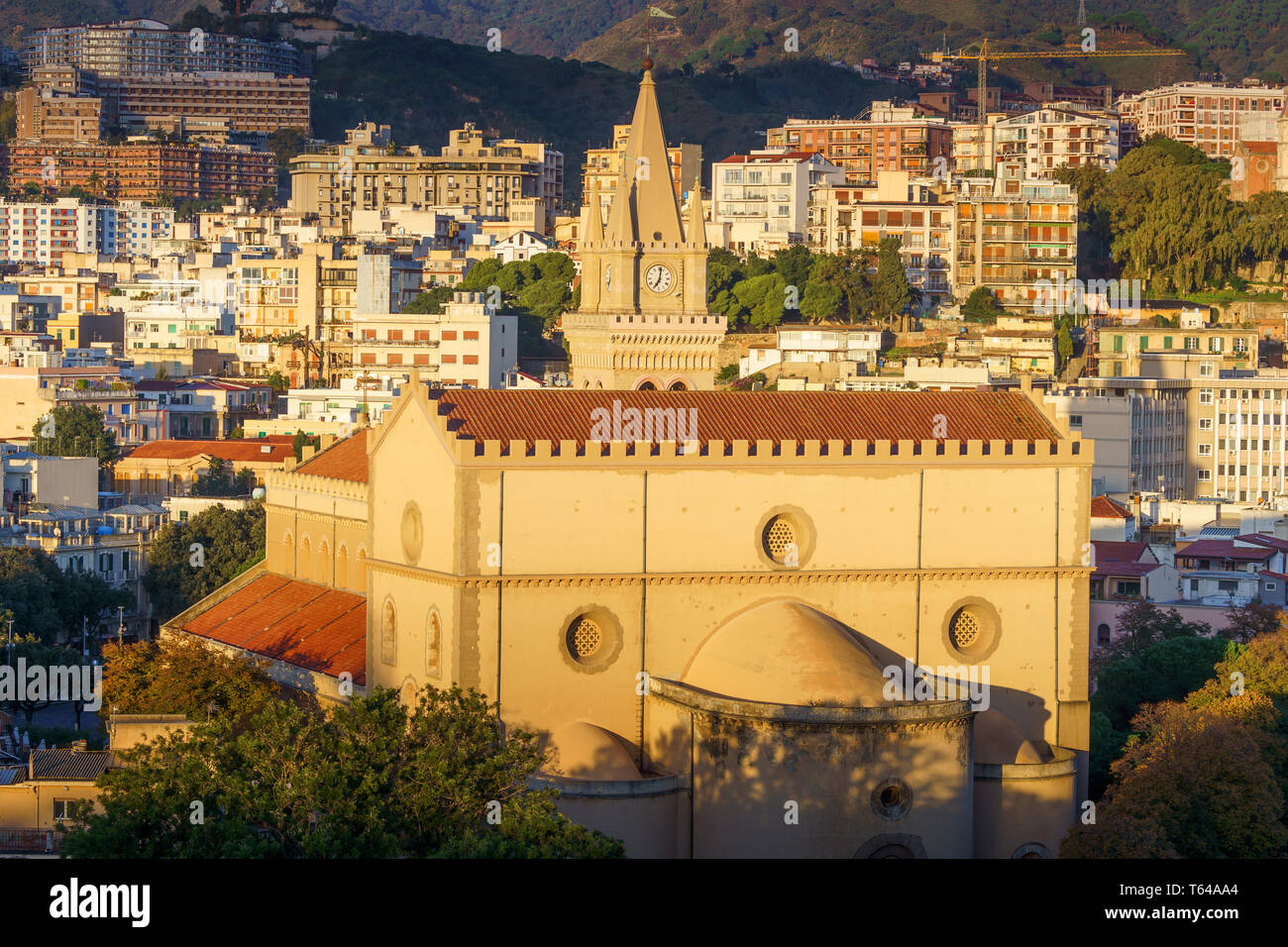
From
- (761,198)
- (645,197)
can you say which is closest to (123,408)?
(761,198)

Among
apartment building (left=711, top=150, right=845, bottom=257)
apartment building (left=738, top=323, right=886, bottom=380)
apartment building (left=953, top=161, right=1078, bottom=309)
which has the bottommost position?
apartment building (left=738, top=323, right=886, bottom=380)

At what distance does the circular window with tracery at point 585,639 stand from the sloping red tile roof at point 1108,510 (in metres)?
53.6

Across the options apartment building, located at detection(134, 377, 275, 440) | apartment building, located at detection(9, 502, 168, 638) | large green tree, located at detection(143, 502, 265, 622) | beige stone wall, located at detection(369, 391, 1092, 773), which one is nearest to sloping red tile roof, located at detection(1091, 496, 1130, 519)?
large green tree, located at detection(143, 502, 265, 622)

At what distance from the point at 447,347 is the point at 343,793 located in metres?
106

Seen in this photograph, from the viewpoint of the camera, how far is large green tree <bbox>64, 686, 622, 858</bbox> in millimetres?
40000

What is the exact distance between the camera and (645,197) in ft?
232

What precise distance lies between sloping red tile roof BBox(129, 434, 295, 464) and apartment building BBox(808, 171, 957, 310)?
1962 inches

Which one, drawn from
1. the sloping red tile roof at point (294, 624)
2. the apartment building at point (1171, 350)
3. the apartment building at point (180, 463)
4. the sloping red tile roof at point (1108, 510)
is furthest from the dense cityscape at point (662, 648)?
the apartment building at point (1171, 350)

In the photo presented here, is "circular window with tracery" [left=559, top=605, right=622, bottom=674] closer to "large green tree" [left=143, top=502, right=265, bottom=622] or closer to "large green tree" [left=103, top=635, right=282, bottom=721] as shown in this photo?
"large green tree" [left=103, top=635, right=282, bottom=721]

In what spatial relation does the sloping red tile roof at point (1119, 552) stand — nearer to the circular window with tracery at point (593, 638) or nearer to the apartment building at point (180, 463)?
the circular window with tracery at point (593, 638)

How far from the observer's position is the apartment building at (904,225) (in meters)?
162
